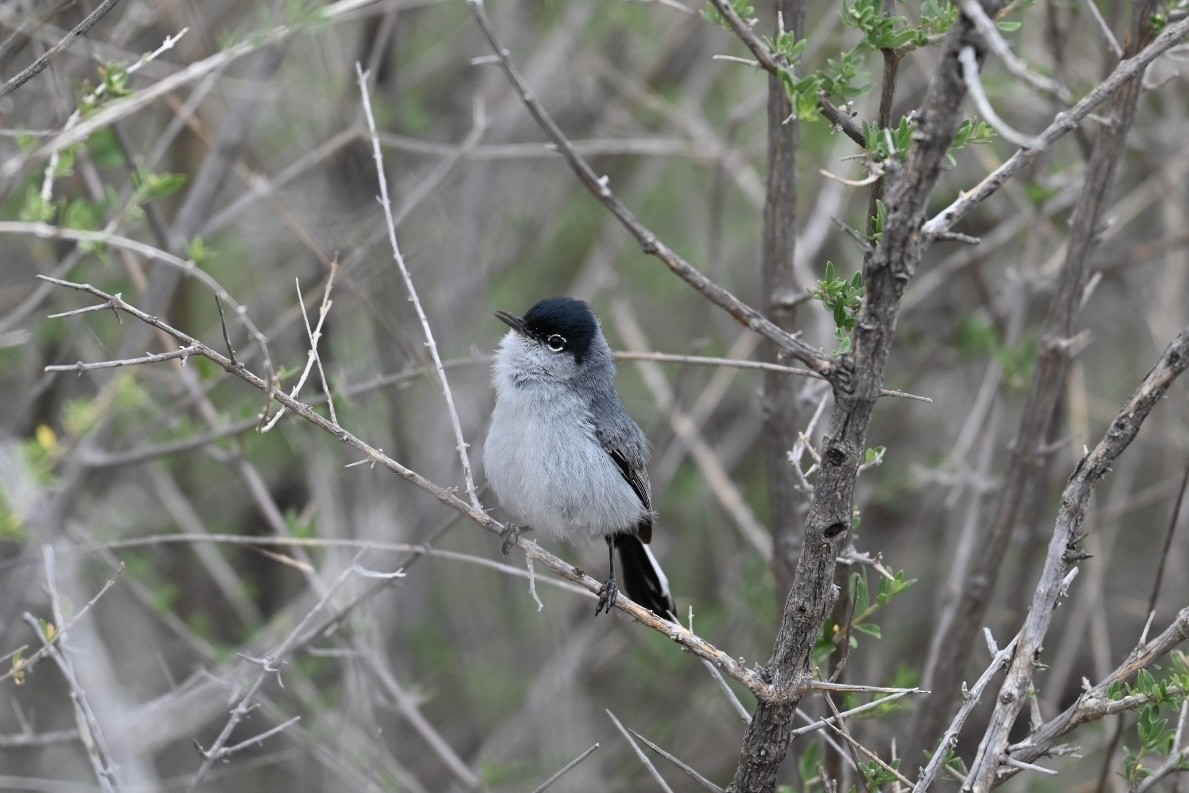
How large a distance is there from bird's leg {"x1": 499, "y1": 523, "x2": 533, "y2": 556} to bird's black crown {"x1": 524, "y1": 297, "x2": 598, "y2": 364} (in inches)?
25.6

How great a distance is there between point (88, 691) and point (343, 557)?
4.32ft

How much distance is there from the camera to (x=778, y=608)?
148 inches

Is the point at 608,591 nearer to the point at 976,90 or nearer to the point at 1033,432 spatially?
the point at 1033,432

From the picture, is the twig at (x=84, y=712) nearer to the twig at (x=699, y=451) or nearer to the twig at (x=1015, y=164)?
the twig at (x=1015, y=164)

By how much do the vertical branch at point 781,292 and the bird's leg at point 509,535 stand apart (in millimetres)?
811

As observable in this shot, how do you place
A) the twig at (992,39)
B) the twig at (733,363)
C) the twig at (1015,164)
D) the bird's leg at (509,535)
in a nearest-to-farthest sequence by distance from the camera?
1. the twig at (992,39)
2. the twig at (1015,164)
3. the twig at (733,363)
4. the bird's leg at (509,535)

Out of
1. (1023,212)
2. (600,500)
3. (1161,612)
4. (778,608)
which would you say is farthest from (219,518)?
(1161,612)

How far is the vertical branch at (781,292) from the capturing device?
3328 mm

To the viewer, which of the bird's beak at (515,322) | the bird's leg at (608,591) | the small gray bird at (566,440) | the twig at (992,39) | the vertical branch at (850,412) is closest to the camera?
the twig at (992,39)

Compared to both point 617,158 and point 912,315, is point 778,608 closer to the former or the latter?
point 912,315

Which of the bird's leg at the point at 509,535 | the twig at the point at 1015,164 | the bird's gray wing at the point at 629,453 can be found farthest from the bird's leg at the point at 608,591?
the twig at the point at 1015,164

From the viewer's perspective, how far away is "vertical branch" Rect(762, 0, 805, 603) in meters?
3.33

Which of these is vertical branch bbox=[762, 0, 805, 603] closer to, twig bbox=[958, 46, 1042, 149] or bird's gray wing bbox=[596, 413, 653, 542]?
bird's gray wing bbox=[596, 413, 653, 542]

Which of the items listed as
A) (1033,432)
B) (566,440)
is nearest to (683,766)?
(566,440)
